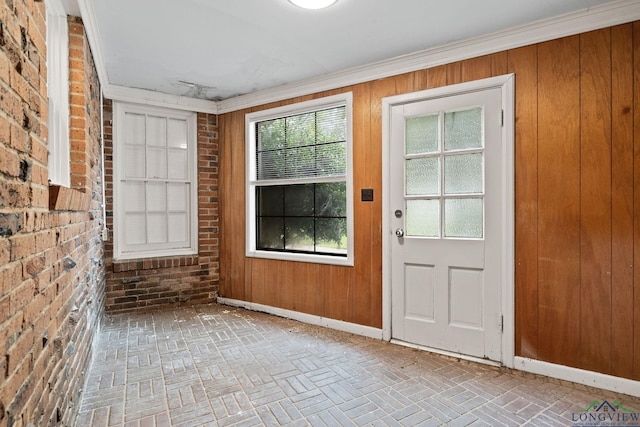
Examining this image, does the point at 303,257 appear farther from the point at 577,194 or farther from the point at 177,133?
the point at 577,194

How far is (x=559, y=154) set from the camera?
248cm

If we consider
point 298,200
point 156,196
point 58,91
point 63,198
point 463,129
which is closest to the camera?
point 63,198

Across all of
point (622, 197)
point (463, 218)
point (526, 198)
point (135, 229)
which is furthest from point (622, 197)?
point (135, 229)

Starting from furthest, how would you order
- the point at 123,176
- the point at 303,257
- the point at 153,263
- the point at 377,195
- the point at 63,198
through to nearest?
the point at 153,263, the point at 123,176, the point at 303,257, the point at 377,195, the point at 63,198

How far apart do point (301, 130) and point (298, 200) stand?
75 cm

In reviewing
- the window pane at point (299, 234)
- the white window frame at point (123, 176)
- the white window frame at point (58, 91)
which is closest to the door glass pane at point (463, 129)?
the window pane at point (299, 234)

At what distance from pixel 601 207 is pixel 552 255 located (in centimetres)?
43

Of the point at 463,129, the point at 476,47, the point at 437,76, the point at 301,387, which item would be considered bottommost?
the point at 301,387

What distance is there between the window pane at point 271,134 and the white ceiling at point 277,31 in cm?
59

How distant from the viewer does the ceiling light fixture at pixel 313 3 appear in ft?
7.38

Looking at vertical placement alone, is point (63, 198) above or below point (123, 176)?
below

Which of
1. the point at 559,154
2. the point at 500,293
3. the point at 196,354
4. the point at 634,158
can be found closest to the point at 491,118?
the point at 559,154

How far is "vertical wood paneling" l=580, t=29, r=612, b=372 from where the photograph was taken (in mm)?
2330

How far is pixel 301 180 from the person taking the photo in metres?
3.81
